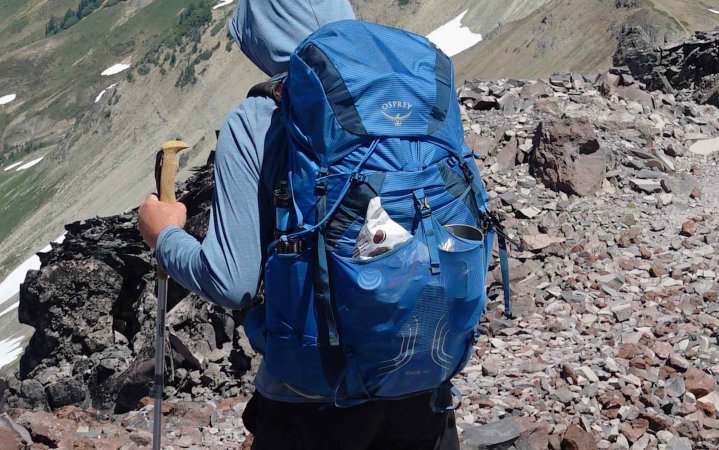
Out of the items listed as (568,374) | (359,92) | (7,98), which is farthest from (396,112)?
(7,98)

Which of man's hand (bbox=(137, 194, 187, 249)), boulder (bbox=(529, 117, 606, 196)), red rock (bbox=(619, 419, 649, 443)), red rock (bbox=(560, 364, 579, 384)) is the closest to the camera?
man's hand (bbox=(137, 194, 187, 249))

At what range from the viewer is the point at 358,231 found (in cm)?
291

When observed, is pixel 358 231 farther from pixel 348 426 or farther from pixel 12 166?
pixel 12 166

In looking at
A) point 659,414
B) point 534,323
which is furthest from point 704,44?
point 659,414

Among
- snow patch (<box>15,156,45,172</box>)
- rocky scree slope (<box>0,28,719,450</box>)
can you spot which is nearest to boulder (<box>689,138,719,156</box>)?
rocky scree slope (<box>0,28,719,450</box>)

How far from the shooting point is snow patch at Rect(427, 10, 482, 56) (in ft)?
253

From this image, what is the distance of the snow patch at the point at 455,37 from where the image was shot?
7719 cm

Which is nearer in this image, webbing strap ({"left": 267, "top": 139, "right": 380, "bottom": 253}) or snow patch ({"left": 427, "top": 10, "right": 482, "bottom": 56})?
webbing strap ({"left": 267, "top": 139, "right": 380, "bottom": 253})

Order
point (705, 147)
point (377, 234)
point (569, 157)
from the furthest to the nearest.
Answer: point (705, 147)
point (569, 157)
point (377, 234)

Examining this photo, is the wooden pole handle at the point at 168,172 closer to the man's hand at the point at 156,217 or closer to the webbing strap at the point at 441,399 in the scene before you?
the man's hand at the point at 156,217

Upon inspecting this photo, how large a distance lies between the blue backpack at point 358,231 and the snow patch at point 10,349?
36920mm

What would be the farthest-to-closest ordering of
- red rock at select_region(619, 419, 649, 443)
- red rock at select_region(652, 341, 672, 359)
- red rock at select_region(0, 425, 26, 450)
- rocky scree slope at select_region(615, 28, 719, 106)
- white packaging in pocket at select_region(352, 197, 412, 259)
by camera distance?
1. rocky scree slope at select_region(615, 28, 719, 106)
2. red rock at select_region(652, 341, 672, 359)
3. red rock at select_region(0, 425, 26, 450)
4. red rock at select_region(619, 419, 649, 443)
5. white packaging in pocket at select_region(352, 197, 412, 259)

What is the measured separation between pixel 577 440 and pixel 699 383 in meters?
1.17

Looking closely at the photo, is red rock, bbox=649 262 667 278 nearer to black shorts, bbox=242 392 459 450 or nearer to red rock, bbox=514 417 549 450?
red rock, bbox=514 417 549 450
